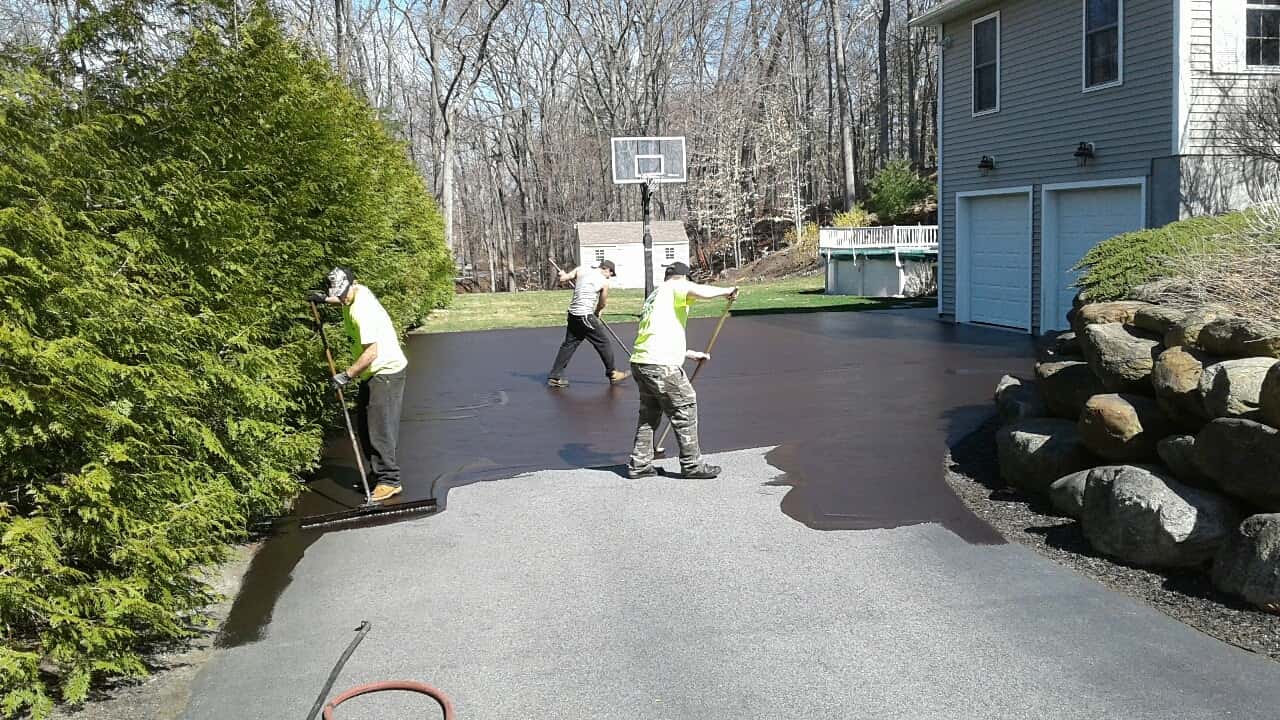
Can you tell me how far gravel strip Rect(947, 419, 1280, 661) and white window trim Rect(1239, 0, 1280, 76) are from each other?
1016cm

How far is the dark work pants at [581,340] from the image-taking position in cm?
1432

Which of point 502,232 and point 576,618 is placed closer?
point 576,618

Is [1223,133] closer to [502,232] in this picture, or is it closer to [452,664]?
[452,664]

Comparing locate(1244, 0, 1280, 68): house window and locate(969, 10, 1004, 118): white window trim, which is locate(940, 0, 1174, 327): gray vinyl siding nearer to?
locate(969, 10, 1004, 118): white window trim

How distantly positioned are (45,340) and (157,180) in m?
2.38

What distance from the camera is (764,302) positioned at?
28.9 metres

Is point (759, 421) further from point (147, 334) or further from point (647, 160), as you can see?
point (647, 160)

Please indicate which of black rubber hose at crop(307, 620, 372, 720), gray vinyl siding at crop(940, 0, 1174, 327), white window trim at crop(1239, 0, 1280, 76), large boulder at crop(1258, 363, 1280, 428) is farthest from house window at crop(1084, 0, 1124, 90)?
black rubber hose at crop(307, 620, 372, 720)

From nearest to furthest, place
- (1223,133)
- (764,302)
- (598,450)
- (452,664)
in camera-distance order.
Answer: (452,664)
(598,450)
(1223,133)
(764,302)

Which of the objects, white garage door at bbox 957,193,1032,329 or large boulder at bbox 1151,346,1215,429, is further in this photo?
white garage door at bbox 957,193,1032,329

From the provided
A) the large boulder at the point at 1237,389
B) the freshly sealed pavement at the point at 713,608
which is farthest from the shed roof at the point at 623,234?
the large boulder at the point at 1237,389

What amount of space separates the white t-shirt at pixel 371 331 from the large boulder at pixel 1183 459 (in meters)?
5.16

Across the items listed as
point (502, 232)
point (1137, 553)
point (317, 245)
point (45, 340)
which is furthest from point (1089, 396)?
point (502, 232)

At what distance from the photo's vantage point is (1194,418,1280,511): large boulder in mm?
5766
